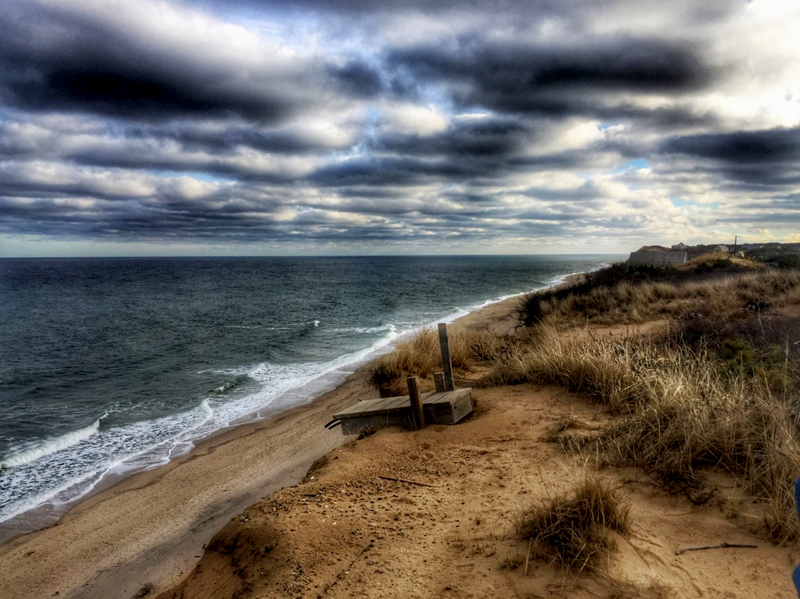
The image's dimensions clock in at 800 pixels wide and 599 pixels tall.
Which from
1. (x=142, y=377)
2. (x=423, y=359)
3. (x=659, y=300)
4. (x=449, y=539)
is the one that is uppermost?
(x=659, y=300)

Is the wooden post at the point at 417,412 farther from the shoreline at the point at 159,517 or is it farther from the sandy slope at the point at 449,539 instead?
the shoreline at the point at 159,517

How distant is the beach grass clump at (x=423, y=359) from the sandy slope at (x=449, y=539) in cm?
533

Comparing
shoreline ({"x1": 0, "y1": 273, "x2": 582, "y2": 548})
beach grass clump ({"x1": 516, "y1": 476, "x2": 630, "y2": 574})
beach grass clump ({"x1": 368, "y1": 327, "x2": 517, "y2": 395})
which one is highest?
beach grass clump ({"x1": 516, "y1": 476, "x2": 630, "y2": 574})

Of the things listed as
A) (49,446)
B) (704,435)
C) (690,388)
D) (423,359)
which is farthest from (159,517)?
(690,388)

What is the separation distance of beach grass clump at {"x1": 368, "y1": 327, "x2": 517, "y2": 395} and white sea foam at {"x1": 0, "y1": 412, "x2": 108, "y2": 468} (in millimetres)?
7746

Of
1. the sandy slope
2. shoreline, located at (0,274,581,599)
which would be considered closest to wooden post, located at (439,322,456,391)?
the sandy slope

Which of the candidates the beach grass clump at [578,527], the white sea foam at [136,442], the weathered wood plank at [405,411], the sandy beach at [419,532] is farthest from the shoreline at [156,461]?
the beach grass clump at [578,527]

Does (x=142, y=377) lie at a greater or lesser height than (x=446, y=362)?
lesser

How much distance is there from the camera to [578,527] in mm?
3824

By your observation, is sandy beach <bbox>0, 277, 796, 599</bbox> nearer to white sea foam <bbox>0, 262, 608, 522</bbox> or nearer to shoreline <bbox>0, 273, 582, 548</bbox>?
shoreline <bbox>0, 273, 582, 548</bbox>

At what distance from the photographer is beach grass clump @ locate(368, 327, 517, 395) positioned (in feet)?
39.4

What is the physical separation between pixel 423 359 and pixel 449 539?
8119mm

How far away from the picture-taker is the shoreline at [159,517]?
23.2 feet

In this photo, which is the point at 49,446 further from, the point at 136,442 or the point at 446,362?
the point at 446,362
